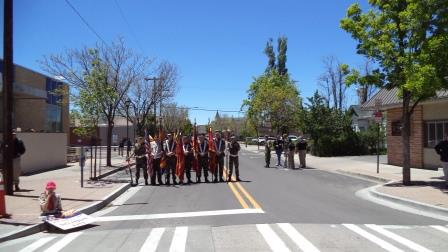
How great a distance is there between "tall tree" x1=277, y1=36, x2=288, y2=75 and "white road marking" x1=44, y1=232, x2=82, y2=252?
72.0 metres

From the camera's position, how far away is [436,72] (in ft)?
55.9

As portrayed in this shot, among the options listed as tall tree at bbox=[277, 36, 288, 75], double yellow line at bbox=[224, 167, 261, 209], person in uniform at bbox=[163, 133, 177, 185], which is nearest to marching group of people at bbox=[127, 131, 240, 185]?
person in uniform at bbox=[163, 133, 177, 185]

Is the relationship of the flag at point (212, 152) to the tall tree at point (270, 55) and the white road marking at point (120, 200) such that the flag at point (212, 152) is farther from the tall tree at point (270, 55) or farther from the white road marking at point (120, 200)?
the tall tree at point (270, 55)

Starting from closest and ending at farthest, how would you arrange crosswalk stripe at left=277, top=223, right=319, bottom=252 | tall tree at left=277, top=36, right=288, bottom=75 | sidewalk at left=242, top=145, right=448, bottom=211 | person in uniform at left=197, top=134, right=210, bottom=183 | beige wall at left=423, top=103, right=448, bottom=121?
crosswalk stripe at left=277, top=223, right=319, bottom=252 < sidewalk at left=242, top=145, right=448, bottom=211 < person in uniform at left=197, top=134, right=210, bottom=183 < beige wall at left=423, top=103, right=448, bottom=121 < tall tree at left=277, top=36, right=288, bottom=75

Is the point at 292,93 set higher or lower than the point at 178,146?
higher

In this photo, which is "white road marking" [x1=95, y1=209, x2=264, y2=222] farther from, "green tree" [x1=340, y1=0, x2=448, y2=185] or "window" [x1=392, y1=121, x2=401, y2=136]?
"window" [x1=392, y1=121, x2=401, y2=136]

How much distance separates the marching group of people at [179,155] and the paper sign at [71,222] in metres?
8.68

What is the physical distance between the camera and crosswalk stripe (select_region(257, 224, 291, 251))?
8555mm

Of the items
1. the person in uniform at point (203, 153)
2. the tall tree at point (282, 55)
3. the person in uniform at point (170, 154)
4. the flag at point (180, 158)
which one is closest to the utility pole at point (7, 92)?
the person in uniform at point (170, 154)

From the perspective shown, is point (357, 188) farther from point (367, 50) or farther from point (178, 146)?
point (178, 146)

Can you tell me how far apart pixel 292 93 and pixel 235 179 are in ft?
142

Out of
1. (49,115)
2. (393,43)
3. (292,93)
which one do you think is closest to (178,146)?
(393,43)

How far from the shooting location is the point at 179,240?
9.30 meters

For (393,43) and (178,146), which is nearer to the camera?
(393,43)
